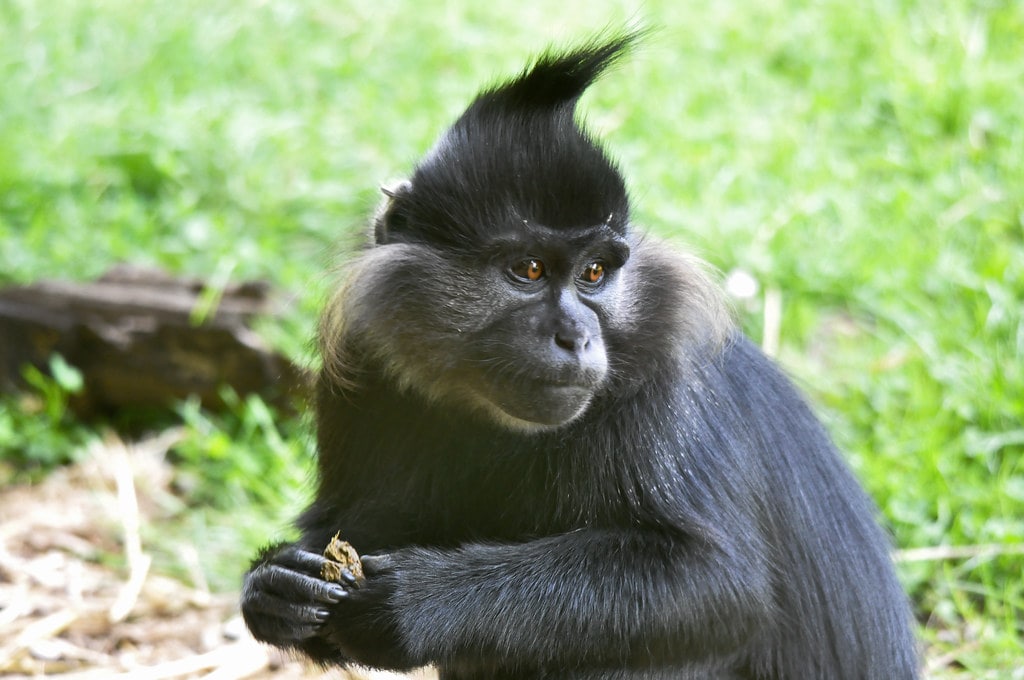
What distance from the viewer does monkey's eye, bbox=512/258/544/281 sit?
10.4 ft

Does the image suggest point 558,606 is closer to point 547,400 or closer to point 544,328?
point 547,400

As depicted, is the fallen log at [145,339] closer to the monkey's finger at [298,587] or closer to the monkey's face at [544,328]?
the monkey's finger at [298,587]

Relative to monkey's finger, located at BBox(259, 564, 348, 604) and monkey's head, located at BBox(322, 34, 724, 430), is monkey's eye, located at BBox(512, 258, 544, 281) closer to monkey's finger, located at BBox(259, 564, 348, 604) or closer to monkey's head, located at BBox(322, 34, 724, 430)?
monkey's head, located at BBox(322, 34, 724, 430)

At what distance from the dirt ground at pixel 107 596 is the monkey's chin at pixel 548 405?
1181 millimetres

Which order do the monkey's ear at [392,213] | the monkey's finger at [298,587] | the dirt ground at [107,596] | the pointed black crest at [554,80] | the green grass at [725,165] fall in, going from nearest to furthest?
the monkey's finger at [298,587] → the pointed black crest at [554,80] → the monkey's ear at [392,213] → the dirt ground at [107,596] → the green grass at [725,165]

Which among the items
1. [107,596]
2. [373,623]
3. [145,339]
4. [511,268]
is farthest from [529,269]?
[145,339]

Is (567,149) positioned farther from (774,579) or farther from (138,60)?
(138,60)

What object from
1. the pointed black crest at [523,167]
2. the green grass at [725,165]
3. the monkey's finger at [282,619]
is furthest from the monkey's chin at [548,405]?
the green grass at [725,165]

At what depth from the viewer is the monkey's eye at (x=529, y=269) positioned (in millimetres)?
3172

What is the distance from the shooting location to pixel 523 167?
126 inches

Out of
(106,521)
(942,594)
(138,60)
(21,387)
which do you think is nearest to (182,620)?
(106,521)

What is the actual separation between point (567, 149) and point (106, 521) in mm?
3073

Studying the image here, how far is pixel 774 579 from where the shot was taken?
3346 mm

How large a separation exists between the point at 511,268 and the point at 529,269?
56 millimetres
